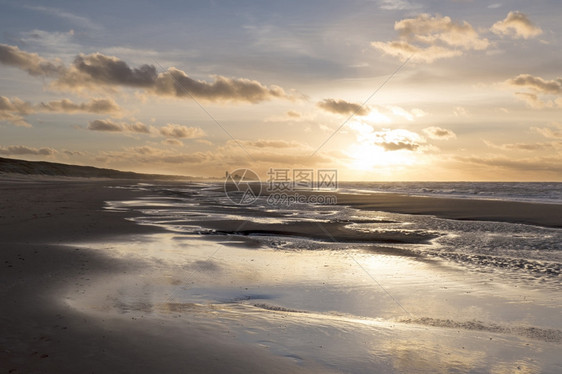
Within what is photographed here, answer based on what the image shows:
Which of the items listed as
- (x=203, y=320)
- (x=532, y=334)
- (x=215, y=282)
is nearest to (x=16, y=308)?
(x=203, y=320)

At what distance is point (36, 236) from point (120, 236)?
2.99 meters

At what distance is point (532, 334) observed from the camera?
7.23 m

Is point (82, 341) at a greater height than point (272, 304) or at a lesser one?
greater

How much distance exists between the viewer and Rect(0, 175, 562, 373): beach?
5.88m

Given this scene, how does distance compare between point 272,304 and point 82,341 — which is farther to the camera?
point 272,304

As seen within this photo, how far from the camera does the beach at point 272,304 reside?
5879mm

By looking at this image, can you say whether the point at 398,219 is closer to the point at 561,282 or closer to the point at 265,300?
A: the point at 561,282

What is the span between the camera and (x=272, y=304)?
868 centimetres

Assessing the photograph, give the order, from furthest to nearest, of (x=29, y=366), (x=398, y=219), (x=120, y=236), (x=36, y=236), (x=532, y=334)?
(x=398, y=219) → (x=120, y=236) → (x=36, y=236) → (x=532, y=334) → (x=29, y=366)

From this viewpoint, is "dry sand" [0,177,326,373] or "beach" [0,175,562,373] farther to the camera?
"beach" [0,175,562,373]

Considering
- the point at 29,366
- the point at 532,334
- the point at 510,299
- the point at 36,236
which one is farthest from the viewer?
the point at 36,236

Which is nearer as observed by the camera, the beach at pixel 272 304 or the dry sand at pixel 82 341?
the dry sand at pixel 82 341

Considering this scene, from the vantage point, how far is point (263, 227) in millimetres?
22109

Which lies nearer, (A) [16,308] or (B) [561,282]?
(A) [16,308]
